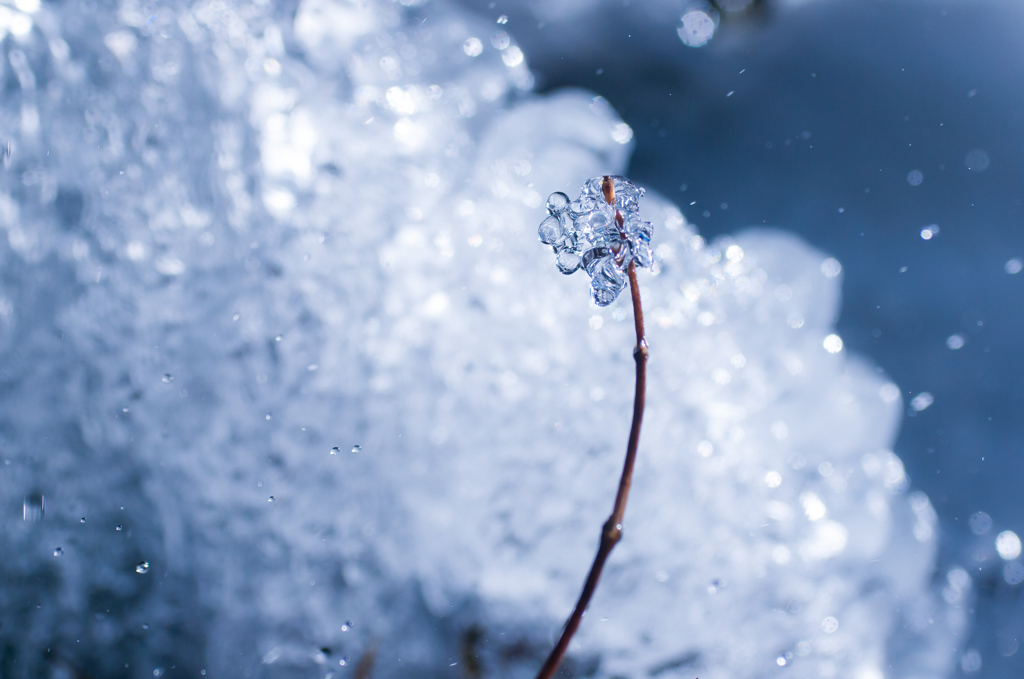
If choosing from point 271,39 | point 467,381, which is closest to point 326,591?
point 467,381

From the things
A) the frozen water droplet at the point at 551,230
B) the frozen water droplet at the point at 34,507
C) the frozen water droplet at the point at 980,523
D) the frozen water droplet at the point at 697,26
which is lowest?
the frozen water droplet at the point at 34,507

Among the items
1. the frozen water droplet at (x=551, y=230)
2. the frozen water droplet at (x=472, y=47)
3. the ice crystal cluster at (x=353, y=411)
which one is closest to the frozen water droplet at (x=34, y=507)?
the ice crystal cluster at (x=353, y=411)

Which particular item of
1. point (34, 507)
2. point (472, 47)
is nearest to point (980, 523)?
point (472, 47)

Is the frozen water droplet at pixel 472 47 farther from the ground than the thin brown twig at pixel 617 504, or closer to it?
farther from the ground

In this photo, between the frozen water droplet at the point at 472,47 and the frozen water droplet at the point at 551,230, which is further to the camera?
the frozen water droplet at the point at 472,47

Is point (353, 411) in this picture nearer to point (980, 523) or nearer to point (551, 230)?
point (551, 230)

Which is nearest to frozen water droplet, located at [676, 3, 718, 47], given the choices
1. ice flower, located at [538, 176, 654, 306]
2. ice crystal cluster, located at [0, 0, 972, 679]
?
ice crystal cluster, located at [0, 0, 972, 679]

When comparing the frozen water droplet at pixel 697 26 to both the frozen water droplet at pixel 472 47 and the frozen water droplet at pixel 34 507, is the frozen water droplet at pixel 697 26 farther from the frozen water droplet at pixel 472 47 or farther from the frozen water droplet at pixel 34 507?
the frozen water droplet at pixel 34 507
